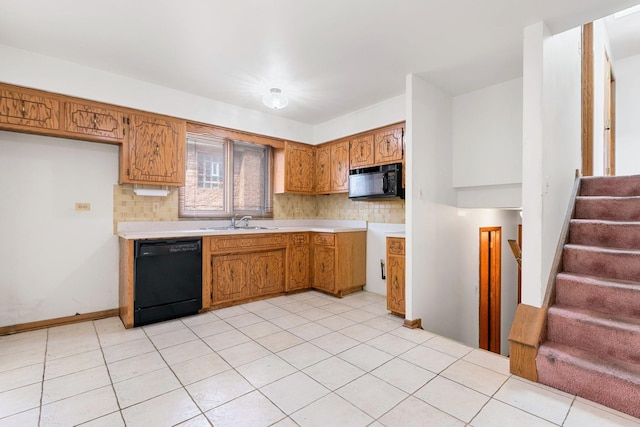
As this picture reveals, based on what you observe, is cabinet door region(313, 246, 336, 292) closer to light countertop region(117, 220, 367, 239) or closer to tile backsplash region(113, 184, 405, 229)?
light countertop region(117, 220, 367, 239)

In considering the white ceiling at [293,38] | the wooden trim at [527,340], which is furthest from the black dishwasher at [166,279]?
the wooden trim at [527,340]

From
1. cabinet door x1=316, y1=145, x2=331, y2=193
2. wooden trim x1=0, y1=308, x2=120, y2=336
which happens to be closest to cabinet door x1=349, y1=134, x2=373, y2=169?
cabinet door x1=316, y1=145, x2=331, y2=193

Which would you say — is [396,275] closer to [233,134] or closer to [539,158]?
[539,158]

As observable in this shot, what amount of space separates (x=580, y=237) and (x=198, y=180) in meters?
4.32

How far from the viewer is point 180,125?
3654 mm

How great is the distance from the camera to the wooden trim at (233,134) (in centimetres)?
384

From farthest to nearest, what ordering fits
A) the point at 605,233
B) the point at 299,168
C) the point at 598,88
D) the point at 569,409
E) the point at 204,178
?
the point at 299,168 < the point at 204,178 < the point at 598,88 < the point at 605,233 < the point at 569,409

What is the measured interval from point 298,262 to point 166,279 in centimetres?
175

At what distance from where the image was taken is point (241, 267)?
382 cm

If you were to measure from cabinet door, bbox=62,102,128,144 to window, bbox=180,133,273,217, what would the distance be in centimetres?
83

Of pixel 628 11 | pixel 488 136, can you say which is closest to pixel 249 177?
pixel 488 136

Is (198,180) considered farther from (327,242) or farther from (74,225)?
(327,242)

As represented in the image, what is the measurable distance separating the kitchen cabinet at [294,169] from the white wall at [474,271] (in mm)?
2315

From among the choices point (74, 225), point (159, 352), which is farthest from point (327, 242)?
point (74, 225)
